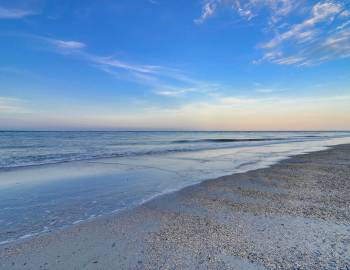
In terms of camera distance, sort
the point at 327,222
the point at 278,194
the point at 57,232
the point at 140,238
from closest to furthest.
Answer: the point at 140,238 → the point at 57,232 → the point at 327,222 → the point at 278,194

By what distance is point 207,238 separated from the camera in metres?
4.67

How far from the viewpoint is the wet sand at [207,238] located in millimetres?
3846

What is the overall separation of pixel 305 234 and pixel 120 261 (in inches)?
144

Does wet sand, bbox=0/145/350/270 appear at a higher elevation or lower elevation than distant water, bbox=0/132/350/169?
higher

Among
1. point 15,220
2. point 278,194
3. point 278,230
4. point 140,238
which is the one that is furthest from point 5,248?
point 278,194

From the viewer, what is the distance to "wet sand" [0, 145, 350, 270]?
12.6 feet

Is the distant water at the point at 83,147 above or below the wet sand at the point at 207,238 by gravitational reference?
below

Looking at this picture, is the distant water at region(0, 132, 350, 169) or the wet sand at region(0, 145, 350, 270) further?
the distant water at region(0, 132, 350, 169)

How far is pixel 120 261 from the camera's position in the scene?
12.8 ft

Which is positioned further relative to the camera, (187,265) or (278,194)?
(278,194)

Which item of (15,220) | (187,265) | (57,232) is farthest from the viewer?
(15,220)

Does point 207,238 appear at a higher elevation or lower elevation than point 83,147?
higher

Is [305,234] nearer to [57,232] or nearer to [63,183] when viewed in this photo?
[57,232]

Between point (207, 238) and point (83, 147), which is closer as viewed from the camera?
point (207, 238)
